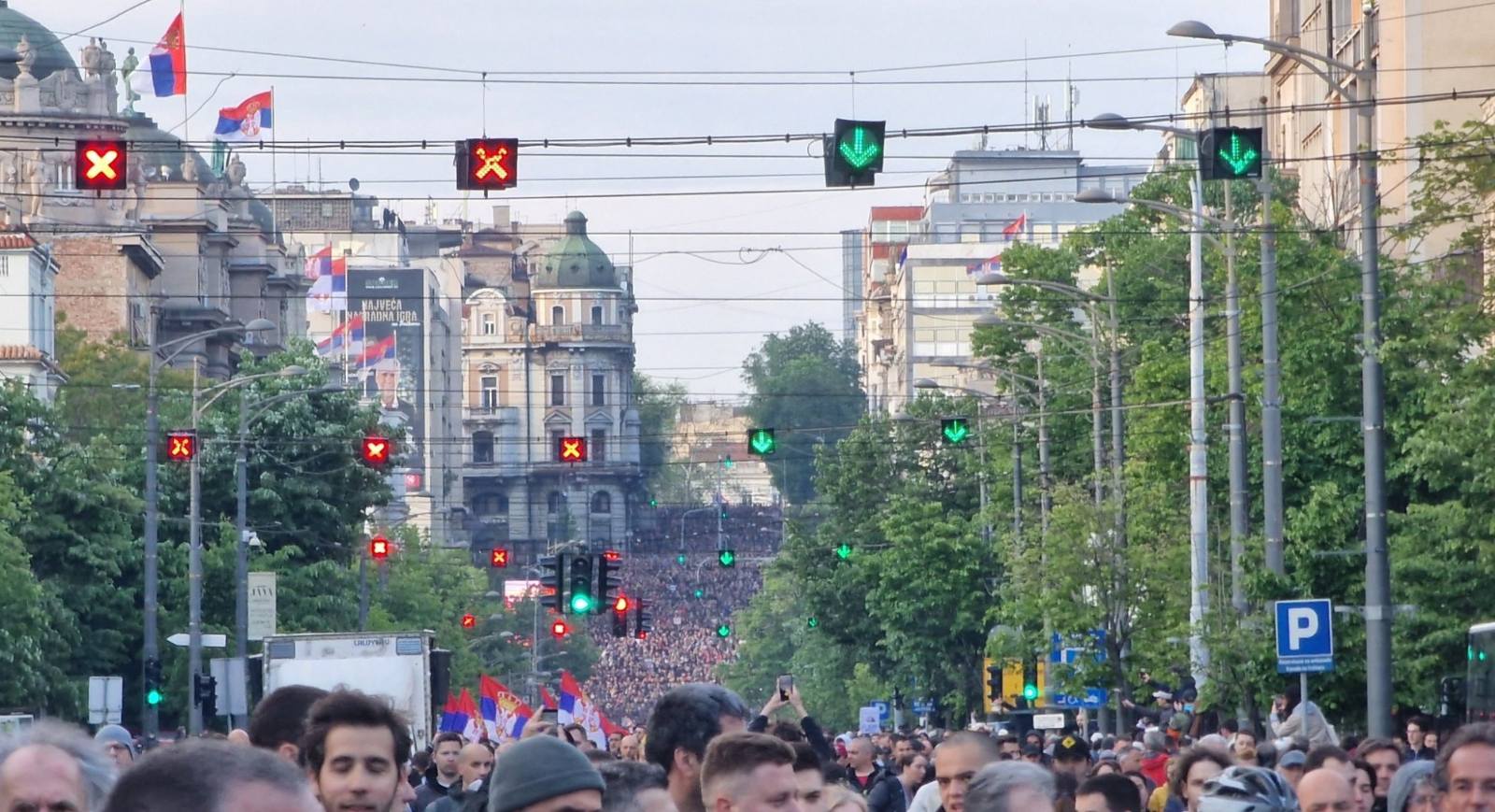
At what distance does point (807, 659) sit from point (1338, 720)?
8408 centimetres

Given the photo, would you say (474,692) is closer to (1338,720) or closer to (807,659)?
(807,659)

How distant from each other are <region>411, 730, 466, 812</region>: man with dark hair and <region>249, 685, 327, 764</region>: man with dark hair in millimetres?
7060

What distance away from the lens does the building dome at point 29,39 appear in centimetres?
9556

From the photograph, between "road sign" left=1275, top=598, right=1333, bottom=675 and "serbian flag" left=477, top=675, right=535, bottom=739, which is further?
"serbian flag" left=477, top=675, right=535, bottom=739

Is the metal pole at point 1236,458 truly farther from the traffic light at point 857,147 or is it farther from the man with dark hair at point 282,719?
the man with dark hair at point 282,719

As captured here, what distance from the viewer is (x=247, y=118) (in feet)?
341

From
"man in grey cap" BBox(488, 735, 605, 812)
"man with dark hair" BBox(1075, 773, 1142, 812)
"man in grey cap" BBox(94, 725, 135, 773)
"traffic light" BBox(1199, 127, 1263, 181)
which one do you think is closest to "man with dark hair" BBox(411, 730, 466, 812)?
"man in grey cap" BBox(94, 725, 135, 773)

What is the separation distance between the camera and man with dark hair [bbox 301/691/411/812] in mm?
8242

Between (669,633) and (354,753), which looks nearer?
(354,753)

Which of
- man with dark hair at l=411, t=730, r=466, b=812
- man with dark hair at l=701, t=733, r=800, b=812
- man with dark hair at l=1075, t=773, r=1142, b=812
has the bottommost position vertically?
man with dark hair at l=411, t=730, r=466, b=812

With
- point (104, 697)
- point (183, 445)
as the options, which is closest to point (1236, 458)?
point (104, 697)

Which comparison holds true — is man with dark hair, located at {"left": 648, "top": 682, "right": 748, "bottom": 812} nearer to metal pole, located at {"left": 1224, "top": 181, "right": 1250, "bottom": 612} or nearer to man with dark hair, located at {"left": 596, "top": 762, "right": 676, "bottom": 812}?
man with dark hair, located at {"left": 596, "top": 762, "right": 676, "bottom": 812}

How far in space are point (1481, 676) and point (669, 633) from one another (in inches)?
5333

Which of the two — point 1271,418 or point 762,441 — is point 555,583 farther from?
point 1271,418
